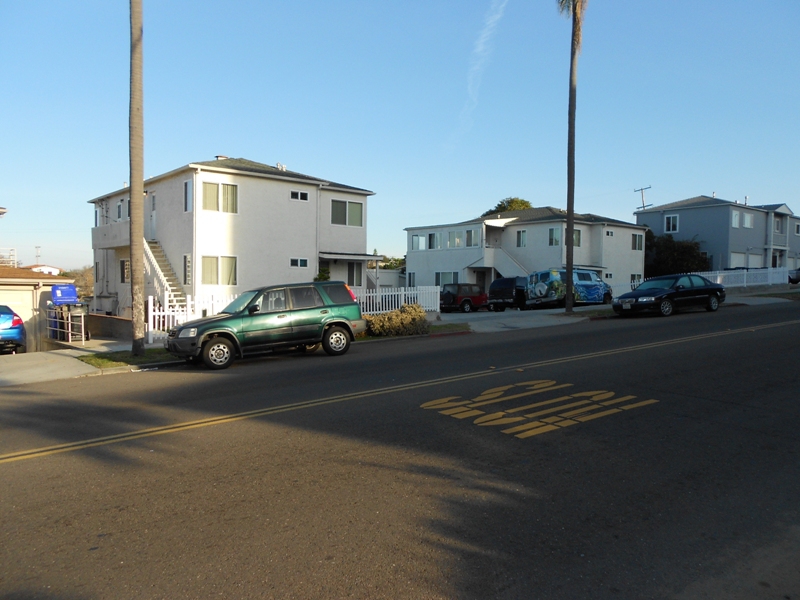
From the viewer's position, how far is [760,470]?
5.97 m

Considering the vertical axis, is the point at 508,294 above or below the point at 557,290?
below

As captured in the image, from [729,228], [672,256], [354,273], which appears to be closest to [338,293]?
[354,273]

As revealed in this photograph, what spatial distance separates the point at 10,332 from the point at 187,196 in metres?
9.02

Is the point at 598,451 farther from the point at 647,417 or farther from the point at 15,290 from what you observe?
the point at 15,290

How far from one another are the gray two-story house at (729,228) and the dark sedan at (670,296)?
99.1 feet

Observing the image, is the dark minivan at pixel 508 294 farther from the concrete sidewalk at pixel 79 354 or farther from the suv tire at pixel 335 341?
the suv tire at pixel 335 341

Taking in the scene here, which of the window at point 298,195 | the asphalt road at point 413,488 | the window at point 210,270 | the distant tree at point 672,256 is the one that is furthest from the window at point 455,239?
the asphalt road at point 413,488

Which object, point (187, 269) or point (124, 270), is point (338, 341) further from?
point (124, 270)

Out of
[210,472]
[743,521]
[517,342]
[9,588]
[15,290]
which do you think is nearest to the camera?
[9,588]

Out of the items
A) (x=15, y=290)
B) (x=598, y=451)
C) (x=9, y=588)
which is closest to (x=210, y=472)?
(x=9, y=588)

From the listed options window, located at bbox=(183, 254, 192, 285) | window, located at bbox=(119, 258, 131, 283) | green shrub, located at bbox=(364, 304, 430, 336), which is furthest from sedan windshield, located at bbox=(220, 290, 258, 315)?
window, located at bbox=(119, 258, 131, 283)

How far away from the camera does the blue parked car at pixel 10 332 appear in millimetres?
18164

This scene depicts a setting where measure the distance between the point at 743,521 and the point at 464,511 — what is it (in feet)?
7.09

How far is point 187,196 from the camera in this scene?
2511 centimetres
